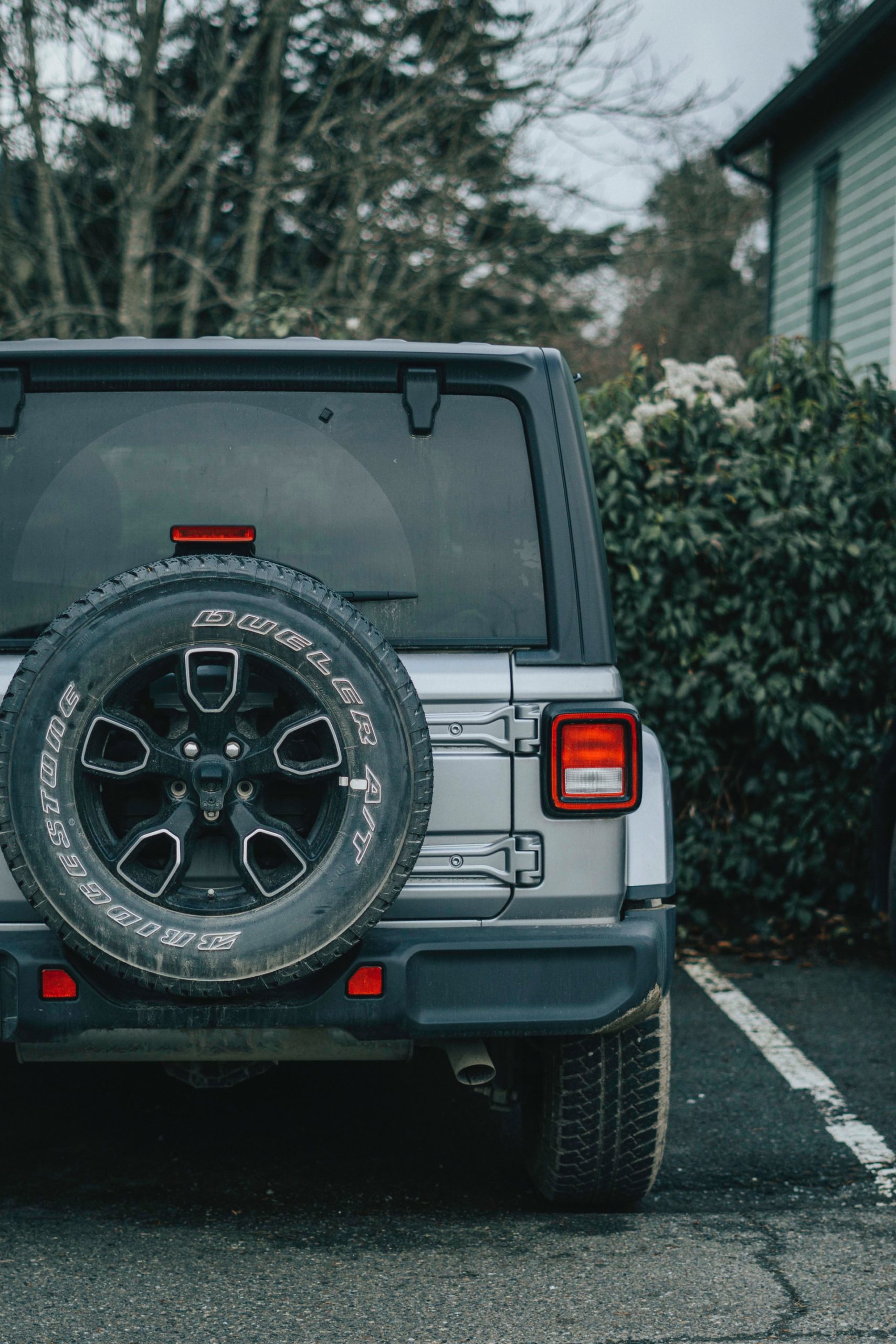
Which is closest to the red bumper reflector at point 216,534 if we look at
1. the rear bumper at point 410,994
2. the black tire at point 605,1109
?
the rear bumper at point 410,994

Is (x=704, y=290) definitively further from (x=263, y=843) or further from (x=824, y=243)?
(x=263, y=843)

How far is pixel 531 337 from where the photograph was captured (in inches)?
623

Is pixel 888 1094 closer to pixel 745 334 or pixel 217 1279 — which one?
pixel 217 1279

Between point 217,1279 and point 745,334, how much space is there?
33.3 metres

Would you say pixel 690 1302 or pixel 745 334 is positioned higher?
pixel 745 334

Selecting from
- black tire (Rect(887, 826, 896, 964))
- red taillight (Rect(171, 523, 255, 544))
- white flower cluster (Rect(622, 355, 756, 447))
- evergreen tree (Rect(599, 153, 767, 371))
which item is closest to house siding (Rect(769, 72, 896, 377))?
white flower cluster (Rect(622, 355, 756, 447))

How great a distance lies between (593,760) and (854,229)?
11208 mm

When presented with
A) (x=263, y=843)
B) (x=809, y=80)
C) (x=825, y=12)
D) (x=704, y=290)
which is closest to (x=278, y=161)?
(x=809, y=80)

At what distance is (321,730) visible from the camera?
2.68m

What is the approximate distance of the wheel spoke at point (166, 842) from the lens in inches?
104

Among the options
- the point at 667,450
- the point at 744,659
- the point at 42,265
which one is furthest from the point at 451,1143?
the point at 42,265

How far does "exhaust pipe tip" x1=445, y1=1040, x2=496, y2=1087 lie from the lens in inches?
122

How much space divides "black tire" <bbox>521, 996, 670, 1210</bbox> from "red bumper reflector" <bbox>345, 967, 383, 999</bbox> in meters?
0.54

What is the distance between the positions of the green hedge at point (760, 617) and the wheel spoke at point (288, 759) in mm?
3470
